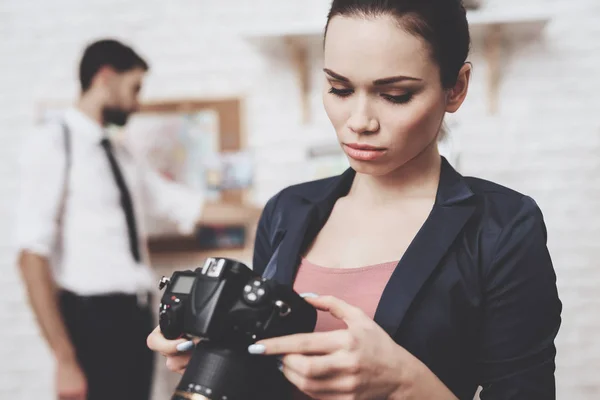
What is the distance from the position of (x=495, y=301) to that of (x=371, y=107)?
0.86 feet

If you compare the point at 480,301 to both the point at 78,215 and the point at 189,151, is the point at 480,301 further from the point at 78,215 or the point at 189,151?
the point at 189,151

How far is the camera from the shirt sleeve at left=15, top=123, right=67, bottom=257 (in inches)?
65.4

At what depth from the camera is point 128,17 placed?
7.02 ft

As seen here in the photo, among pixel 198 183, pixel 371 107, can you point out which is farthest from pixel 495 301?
pixel 198 183

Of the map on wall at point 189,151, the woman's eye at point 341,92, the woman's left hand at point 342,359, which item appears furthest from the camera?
the map on wall at point 189,151

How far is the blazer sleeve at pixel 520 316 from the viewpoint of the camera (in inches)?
25.3

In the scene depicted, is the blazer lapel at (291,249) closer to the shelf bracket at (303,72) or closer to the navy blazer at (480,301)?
the navy blazer at (480,301)

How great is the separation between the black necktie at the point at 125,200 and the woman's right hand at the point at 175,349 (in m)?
1.20

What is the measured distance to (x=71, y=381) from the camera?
167 cm

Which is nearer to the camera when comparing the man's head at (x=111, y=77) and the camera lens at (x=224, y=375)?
the camera lens at (x=224, y=375)

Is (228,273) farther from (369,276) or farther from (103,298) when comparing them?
(103,298)

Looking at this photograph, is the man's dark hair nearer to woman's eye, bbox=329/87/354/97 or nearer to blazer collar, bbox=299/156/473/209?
blazer collar, bbox=299/156/473/209

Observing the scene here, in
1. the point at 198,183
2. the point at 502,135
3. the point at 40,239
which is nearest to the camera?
the point at 40,239

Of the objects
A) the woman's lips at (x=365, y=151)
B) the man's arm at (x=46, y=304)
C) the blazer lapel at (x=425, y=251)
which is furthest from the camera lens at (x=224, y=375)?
the man's arm at (x=46, y=304)
